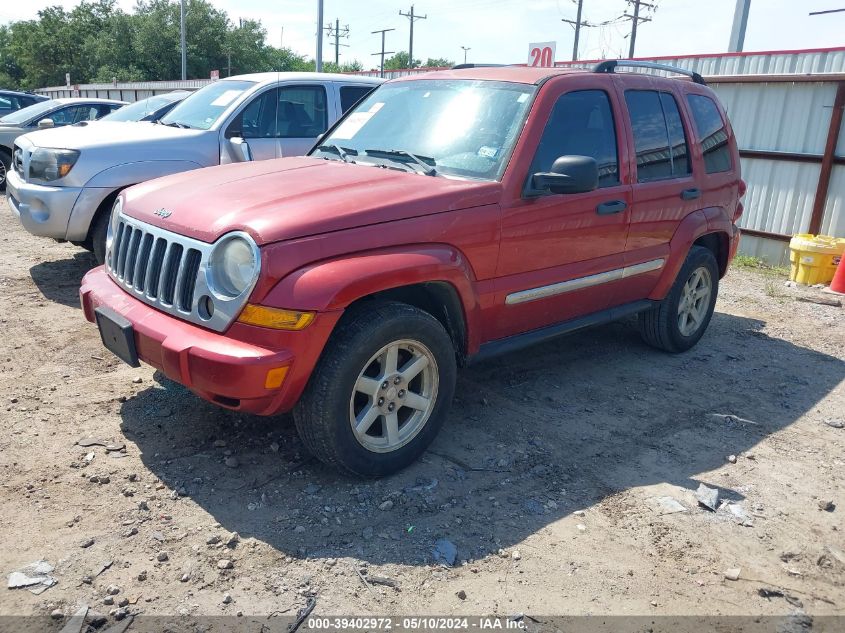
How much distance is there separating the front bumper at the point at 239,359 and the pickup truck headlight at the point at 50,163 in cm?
362

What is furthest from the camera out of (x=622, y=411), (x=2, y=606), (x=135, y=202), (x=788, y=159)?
(x=788, y=159)

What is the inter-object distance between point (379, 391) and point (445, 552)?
819 mm

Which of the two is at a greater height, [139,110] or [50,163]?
[139,110]

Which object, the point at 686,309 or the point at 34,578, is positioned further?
the point at 686,309

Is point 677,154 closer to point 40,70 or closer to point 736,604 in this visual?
point 736,604

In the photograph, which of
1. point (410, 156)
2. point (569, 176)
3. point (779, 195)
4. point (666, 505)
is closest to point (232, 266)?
point (410, 156)

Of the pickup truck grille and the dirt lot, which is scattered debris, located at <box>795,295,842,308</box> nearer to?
the dirt lot

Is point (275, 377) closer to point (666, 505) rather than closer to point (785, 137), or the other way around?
point (666, 505)

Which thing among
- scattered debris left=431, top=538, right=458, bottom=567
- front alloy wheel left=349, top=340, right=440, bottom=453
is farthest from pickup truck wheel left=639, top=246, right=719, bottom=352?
scattered debris left=431, top=538, right=458, bottom=567

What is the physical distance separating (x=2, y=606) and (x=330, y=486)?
4.61 ft

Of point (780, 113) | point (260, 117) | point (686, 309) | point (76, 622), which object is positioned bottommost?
point (76, 622)

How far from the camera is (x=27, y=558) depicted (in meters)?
2.81

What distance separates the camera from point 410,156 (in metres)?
4.03

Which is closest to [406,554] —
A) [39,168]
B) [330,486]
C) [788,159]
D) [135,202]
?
[330,486]
